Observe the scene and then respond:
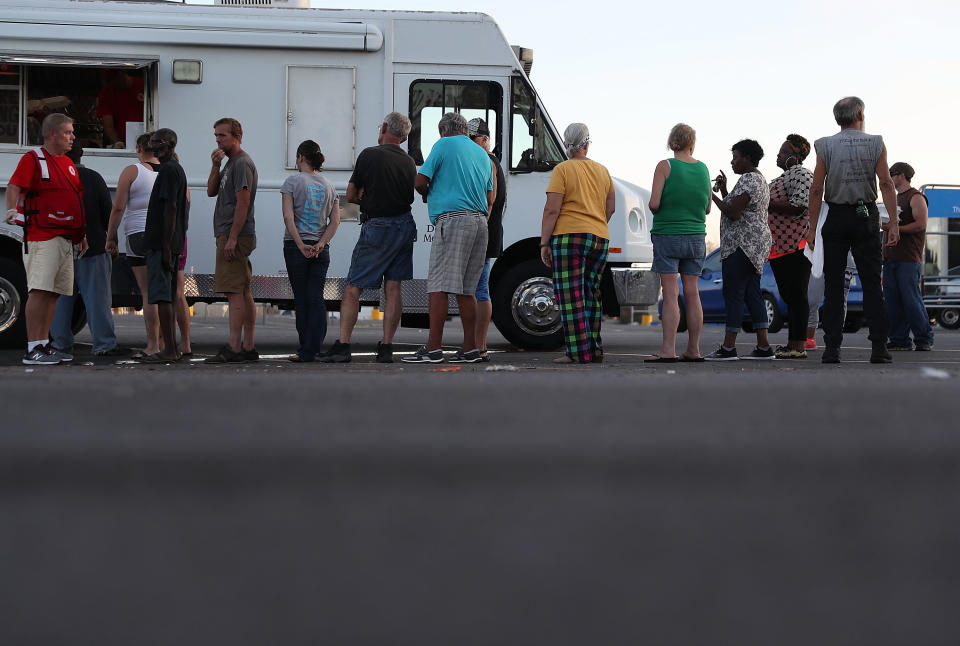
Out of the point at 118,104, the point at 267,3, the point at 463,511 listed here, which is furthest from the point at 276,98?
the point at 463,511

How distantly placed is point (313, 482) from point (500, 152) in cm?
775

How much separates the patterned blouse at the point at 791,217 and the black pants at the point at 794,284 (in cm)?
6

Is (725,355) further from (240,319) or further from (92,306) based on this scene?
(92,306)

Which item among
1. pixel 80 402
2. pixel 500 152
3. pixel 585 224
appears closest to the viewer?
pixel 80 402

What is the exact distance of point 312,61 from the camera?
7961 mm

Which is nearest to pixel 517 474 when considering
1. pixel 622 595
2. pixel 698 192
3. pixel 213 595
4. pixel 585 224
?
pixel 622 595

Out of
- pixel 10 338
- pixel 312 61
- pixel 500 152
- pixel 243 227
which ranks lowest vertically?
pixel 10 338

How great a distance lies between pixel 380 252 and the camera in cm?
638

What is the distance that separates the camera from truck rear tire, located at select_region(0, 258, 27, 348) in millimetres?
7777

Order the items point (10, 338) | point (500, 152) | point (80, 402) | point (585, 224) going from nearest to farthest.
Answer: point (80, 402) < point (585, 224) < point (10, 338) < point (500, 152)

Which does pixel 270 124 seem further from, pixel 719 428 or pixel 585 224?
pixel 719 428

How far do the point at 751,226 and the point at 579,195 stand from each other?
1420 millimetres

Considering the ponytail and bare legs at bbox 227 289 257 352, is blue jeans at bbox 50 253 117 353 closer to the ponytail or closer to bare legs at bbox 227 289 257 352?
bare legs at bbox 227 289 257 352

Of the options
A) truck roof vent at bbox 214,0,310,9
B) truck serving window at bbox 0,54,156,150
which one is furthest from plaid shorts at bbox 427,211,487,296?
truck serving window at bbox 0,54,156,150
